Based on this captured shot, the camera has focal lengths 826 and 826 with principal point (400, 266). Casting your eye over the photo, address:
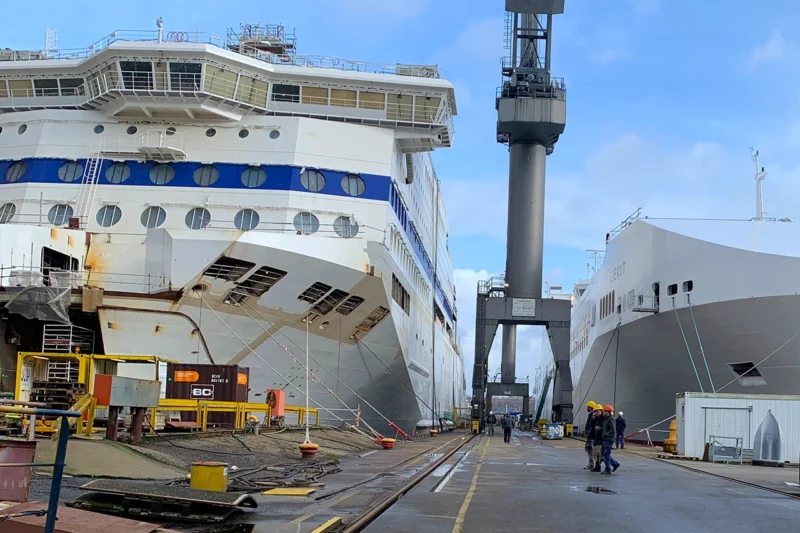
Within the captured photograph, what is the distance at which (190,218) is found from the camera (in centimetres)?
2172

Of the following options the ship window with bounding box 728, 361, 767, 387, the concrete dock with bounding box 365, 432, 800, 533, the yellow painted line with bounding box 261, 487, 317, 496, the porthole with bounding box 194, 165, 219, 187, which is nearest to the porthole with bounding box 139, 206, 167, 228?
the porthole with bounding box 194, 165, 219, 187

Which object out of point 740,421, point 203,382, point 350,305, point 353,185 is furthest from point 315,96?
point 740,421

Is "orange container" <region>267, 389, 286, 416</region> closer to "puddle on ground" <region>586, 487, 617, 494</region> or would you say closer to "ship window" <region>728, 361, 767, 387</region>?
"puddle on ground" <region>586, 487, 617, 494</region>

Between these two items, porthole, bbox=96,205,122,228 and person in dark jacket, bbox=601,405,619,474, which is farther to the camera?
porthole, bbox=96,205,122,228

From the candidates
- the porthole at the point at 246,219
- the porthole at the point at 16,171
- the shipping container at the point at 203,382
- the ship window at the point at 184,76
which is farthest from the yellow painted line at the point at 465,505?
the porthole at the point at 16,171

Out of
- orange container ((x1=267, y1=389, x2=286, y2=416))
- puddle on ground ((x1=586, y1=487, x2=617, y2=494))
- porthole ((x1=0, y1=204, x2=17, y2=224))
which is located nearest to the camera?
puddle on ground ((x1=586, y1=487, x2=617, y2=494))

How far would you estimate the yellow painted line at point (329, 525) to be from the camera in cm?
676

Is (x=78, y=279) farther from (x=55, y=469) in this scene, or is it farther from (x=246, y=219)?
(x=55, y=469)

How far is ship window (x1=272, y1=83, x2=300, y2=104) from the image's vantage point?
24297 millimetres

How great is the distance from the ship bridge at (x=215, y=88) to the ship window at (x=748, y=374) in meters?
11.2

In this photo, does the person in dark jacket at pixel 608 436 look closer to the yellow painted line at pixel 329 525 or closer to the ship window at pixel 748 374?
the yellow painted line at pixel 329 525

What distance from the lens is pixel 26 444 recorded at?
6664mm

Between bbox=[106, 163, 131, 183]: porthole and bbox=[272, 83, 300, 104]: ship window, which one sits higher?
bbox=[272, 83, 300, 104]: ship window

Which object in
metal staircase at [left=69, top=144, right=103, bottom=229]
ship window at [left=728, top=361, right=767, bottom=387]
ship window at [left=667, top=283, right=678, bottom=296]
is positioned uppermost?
metal staircase at [left=69, top=144, right=103, bottom=229]
